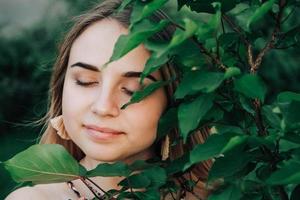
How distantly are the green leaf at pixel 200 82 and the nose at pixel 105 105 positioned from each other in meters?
0.39

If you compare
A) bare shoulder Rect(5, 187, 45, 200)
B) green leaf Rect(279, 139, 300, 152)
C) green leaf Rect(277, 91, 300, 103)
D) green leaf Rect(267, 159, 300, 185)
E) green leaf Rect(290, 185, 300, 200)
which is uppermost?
green leaf Rect(277, 91, 300, 103)

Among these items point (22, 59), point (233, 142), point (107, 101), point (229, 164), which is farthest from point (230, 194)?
point (22, 59)

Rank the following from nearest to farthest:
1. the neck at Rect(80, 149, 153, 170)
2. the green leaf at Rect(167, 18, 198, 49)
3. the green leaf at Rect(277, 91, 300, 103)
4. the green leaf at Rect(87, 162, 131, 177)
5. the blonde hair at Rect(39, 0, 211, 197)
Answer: the green leaf at Rect(167, 18, 198, 49), the green leaf at Rect(277, 91, 300, 103), the green leaf at Rect(87, 162, 131, 177), the blonde hair at Rect(39, 0, 211, 197), the neck at Rect(80, 149, 153, 170)

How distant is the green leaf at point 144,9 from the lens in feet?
2.96

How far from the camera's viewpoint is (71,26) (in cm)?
171

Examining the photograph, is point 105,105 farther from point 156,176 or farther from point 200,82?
point 200,82

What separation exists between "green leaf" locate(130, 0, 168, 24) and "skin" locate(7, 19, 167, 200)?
39 cm

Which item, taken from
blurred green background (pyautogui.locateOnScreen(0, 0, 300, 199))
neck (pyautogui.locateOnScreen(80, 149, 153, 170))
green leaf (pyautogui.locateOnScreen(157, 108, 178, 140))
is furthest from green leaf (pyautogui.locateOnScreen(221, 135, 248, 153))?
blurred green background (pyautogui.locateOnScreen(0, 0, 300, 199))

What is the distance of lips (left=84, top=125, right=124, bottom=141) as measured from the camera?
139 cm

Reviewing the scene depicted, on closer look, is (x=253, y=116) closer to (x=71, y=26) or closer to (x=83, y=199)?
(x=83, y=199)

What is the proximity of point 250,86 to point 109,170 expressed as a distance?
0.99ft

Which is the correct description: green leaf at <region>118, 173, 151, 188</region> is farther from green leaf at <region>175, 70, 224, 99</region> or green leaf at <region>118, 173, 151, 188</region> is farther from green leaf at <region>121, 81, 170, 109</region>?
green leaf at <region>175, 70, 224, 99</region>

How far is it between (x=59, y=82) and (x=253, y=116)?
2.45ft

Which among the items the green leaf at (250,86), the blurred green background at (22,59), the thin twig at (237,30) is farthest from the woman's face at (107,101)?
the blurred green background at (22,59)
